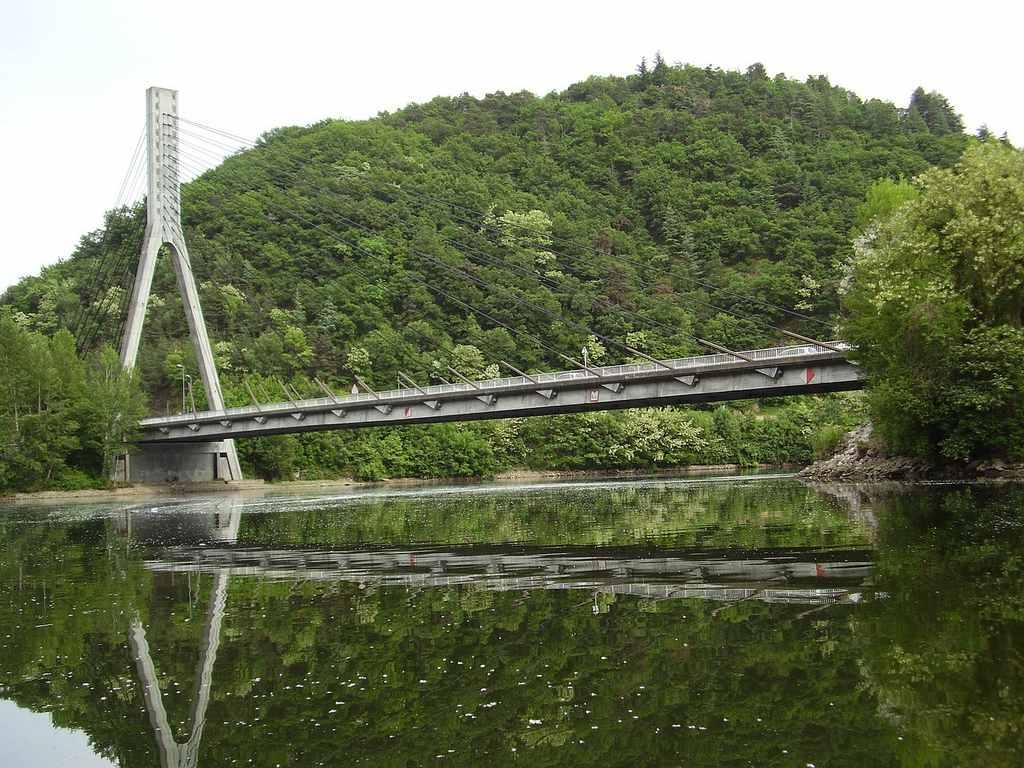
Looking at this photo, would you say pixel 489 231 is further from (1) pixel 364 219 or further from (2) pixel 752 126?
(2) pixel 752 126

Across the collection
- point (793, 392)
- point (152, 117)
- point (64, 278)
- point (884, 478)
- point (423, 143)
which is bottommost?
point (884, 478)

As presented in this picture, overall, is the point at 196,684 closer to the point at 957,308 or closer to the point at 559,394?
the point at 957,308

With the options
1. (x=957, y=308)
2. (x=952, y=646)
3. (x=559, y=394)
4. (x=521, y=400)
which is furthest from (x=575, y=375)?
(x=952, y=646)

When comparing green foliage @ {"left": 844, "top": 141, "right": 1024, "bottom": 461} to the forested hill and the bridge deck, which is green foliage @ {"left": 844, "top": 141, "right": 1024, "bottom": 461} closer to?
the bridge deck

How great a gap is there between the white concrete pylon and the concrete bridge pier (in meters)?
13.2

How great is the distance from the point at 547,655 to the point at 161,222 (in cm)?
7517

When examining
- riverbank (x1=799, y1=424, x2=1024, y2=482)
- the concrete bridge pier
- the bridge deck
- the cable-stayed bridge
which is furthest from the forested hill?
riverbank (x1=799, y1=424, x2=1024, y2=482)

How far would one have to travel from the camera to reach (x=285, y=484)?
10438cm

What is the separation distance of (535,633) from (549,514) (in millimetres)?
27306

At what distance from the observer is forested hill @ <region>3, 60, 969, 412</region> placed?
12181 cm

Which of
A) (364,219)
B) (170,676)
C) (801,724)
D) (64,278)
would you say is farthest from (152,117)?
(801,724)

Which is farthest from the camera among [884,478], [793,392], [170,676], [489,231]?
[489,231]

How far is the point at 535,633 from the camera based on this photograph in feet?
47.0

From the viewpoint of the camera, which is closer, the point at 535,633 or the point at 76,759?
the point at 76,759
